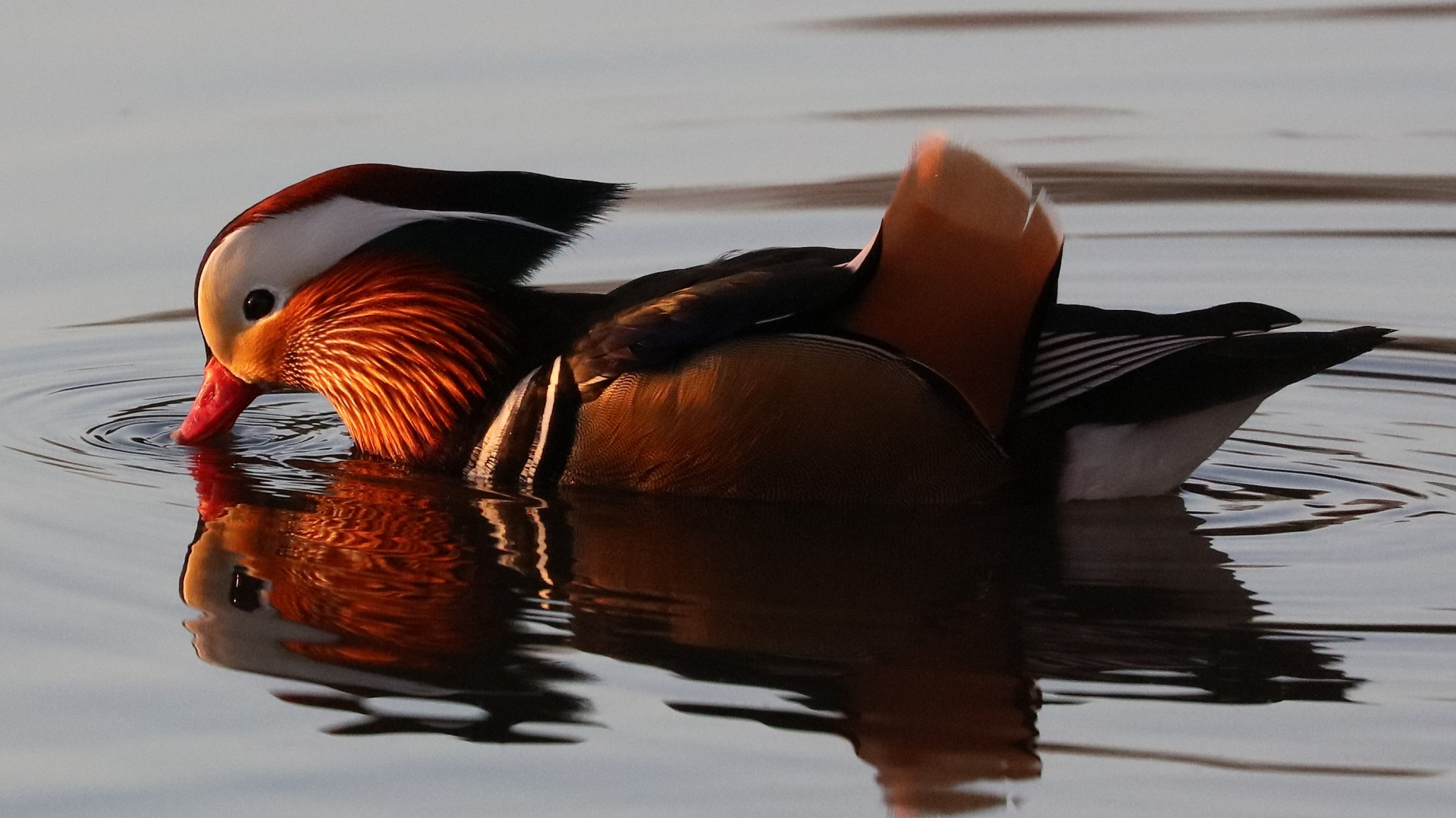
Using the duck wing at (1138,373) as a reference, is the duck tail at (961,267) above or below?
above

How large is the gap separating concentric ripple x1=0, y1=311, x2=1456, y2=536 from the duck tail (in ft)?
2.65

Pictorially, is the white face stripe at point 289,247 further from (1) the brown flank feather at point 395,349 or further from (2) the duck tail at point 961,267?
(2) the duck tail at point 961,267

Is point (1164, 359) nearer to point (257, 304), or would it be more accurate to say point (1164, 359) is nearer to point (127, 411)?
point (257, 304)

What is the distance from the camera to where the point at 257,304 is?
621cm

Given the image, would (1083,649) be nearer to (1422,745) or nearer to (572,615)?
(1422,745)

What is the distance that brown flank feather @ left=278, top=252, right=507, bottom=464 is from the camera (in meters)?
6.07

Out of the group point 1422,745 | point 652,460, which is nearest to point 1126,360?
point 652,460

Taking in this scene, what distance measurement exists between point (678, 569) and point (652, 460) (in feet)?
1.51

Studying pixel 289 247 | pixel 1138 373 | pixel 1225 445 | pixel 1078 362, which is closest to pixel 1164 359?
pixel 1138 373

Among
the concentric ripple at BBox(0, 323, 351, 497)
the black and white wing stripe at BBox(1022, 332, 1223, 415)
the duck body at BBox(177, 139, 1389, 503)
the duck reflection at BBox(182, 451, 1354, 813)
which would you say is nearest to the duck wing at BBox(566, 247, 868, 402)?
the duck body at BBox(177, 139, 1389, 503)

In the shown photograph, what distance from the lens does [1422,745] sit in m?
4.07

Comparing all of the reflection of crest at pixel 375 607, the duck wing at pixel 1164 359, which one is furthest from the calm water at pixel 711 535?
the duck wing at pixel 1164 359

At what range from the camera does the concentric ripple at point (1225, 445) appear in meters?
5.83

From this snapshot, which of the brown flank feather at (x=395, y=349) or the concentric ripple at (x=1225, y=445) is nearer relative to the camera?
the concentric ripple at (x=1225, y=445)
